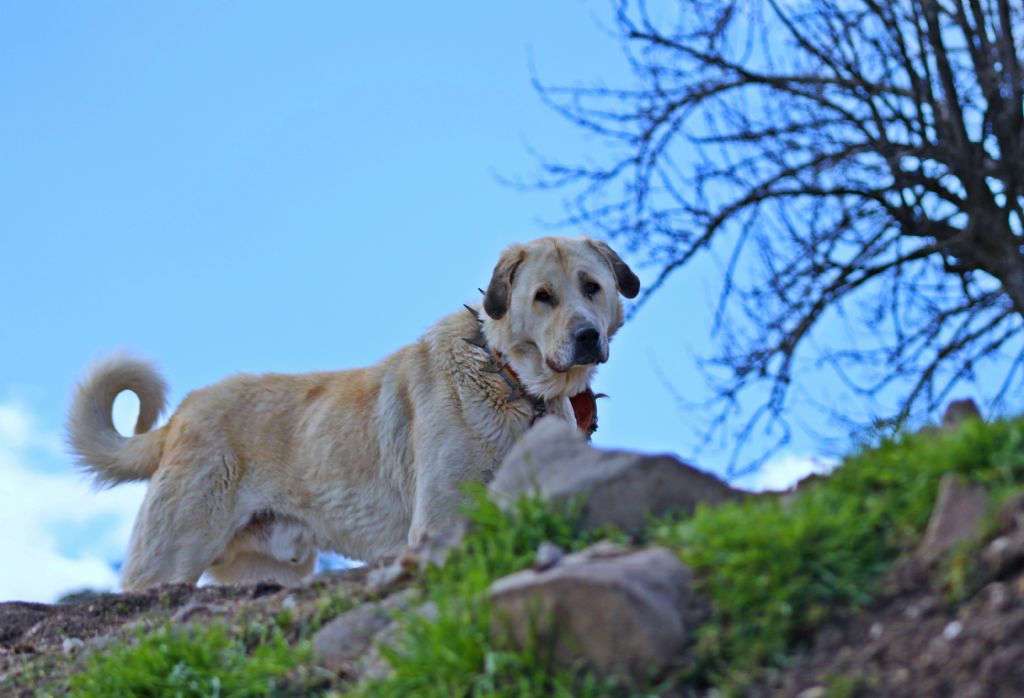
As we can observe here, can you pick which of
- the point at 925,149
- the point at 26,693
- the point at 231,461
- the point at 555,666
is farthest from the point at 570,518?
the point at 925,149

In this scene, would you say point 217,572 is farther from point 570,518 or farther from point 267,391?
point 570,518

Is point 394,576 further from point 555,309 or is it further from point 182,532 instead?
point 182,532

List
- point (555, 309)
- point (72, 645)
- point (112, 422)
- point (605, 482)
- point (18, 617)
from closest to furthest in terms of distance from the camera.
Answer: point (605, 482) < point (72, 645) < point (18, 617) < point (555, 309) < point (112, 422)

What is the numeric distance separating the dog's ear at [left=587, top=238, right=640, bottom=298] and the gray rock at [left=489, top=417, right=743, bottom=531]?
2960 mm

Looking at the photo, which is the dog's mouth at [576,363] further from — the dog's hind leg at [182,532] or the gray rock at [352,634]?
the gray rock at [352,634]

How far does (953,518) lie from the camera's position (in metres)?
3.48

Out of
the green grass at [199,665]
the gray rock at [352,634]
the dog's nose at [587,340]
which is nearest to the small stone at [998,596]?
the gray rock at [352,634]

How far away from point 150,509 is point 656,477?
14.9ft

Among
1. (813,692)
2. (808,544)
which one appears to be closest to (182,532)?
(808,544)

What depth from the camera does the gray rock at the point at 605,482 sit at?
404 cm

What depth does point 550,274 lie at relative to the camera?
6.83 meters

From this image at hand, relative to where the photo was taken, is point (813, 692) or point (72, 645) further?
point (72, 645)

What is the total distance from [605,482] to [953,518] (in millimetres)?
1077

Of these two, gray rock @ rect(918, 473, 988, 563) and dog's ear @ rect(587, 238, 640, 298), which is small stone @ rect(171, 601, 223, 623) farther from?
dog's ear @ rect(587, 238, 640, 298)
